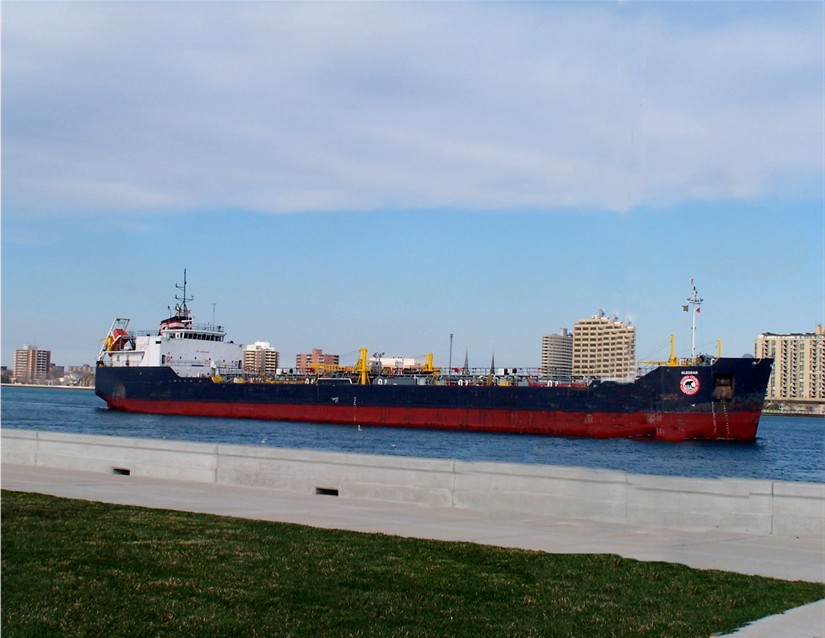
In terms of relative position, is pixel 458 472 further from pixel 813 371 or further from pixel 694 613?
pixel 813 371

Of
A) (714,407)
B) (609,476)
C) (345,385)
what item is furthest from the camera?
(345,385)

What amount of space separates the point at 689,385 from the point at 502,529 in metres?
35.4

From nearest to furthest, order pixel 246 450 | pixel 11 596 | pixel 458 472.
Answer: pixel 11 596
pixel 458 472
pixel 246 450

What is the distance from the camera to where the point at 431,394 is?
2032 inches

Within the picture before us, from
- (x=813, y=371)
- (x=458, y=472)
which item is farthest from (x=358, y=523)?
(x=813, y=371)

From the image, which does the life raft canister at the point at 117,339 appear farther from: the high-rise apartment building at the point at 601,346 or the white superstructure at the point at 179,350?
the high-rise apartment building at the point at 601,346

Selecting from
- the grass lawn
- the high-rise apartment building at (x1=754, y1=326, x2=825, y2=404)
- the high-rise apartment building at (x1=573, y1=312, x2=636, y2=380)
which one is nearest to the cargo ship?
the high-rise apartment building at (x1=573, y1=312, x2=636, y2=380)

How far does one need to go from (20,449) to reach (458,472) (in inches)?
407

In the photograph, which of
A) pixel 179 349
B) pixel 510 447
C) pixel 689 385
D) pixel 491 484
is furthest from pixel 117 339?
pixel 491 484

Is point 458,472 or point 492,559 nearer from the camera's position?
point 492,559

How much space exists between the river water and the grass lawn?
22.5 metres

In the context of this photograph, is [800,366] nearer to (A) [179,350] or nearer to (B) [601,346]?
(B) [601,346]

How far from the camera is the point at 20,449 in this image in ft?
61.9

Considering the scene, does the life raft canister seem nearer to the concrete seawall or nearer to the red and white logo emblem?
the red and white logo emblem
